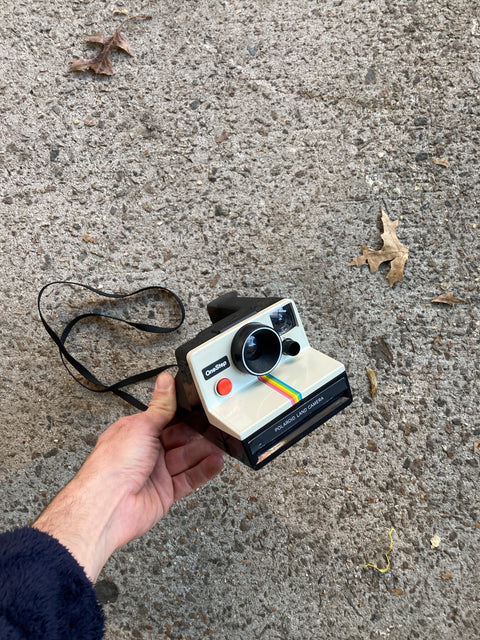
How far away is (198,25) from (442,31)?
1.10 m

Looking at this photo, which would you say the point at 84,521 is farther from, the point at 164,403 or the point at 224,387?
the point at 224,387

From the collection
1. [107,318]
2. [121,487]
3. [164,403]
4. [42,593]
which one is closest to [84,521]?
[121,487]

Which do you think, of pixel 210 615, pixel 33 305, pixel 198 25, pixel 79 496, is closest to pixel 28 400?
pixel 33 305

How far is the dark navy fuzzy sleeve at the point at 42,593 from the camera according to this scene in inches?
46.7

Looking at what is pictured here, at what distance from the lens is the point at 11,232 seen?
2.14 meters

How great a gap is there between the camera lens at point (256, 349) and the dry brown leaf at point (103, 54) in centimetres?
149

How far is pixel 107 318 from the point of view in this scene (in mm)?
2133

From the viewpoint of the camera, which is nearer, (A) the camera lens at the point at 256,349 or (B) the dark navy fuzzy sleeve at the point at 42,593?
(B) the dark navy fuzzy sleeve at the point at 42,593

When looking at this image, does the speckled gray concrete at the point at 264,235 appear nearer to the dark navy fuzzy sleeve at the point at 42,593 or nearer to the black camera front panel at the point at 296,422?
the black camera front panel at the point at 296,422

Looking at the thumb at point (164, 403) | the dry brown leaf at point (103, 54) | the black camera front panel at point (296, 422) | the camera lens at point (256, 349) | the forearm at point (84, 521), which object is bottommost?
the forearm at point (84, 521)

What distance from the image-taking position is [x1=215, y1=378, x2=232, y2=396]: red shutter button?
143cm

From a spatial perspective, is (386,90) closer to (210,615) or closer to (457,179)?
(457,179)

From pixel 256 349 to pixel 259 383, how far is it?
11cm

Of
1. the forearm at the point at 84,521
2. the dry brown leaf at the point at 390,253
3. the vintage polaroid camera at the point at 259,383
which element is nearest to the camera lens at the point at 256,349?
the vintage polaroid camera at the point at 259,383
